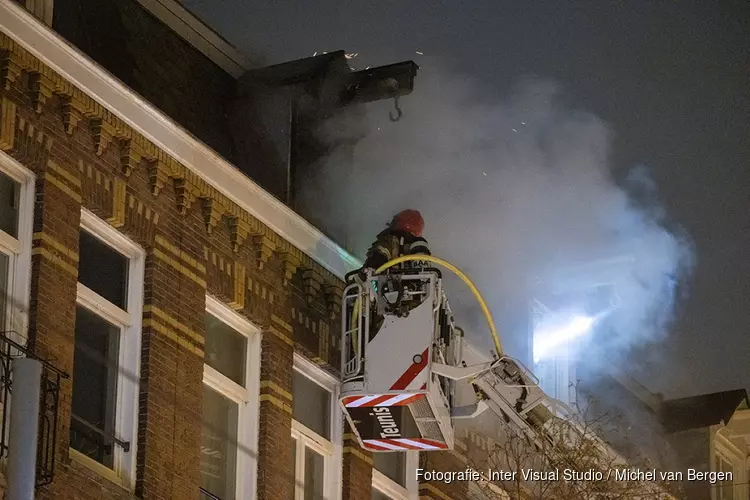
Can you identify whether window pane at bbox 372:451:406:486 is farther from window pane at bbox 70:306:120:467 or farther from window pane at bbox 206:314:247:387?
window pane at bbox 70:306:120:467

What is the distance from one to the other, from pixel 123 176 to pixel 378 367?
3.25 meters

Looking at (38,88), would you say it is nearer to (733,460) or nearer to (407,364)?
(407,364)

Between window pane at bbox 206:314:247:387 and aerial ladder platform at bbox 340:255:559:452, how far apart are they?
3.34 ft

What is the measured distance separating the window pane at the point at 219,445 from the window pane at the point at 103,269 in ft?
4.69

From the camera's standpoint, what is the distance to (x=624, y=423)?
28297mm

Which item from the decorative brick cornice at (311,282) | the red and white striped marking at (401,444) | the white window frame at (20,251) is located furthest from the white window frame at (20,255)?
the red and white striped marking at (401,444)

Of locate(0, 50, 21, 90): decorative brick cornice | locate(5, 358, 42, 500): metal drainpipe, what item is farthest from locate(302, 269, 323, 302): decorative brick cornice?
locate(5, 358, 42, 500): metal drainpipe

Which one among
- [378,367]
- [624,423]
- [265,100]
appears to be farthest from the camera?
[624,423]

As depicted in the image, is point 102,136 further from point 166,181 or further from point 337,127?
point 337,127

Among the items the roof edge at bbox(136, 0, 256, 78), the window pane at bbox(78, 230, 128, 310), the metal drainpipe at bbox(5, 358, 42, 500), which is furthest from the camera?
the roof edge at bbox(136, 0, 256, 78)

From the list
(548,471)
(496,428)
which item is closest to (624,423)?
(496,428)

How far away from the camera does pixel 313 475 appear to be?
1891 cm

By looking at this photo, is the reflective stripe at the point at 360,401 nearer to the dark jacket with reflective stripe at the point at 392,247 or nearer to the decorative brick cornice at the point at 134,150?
the dark jacket with reflective stripe at the point at 392,247

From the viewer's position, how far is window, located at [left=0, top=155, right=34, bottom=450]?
583 inches
